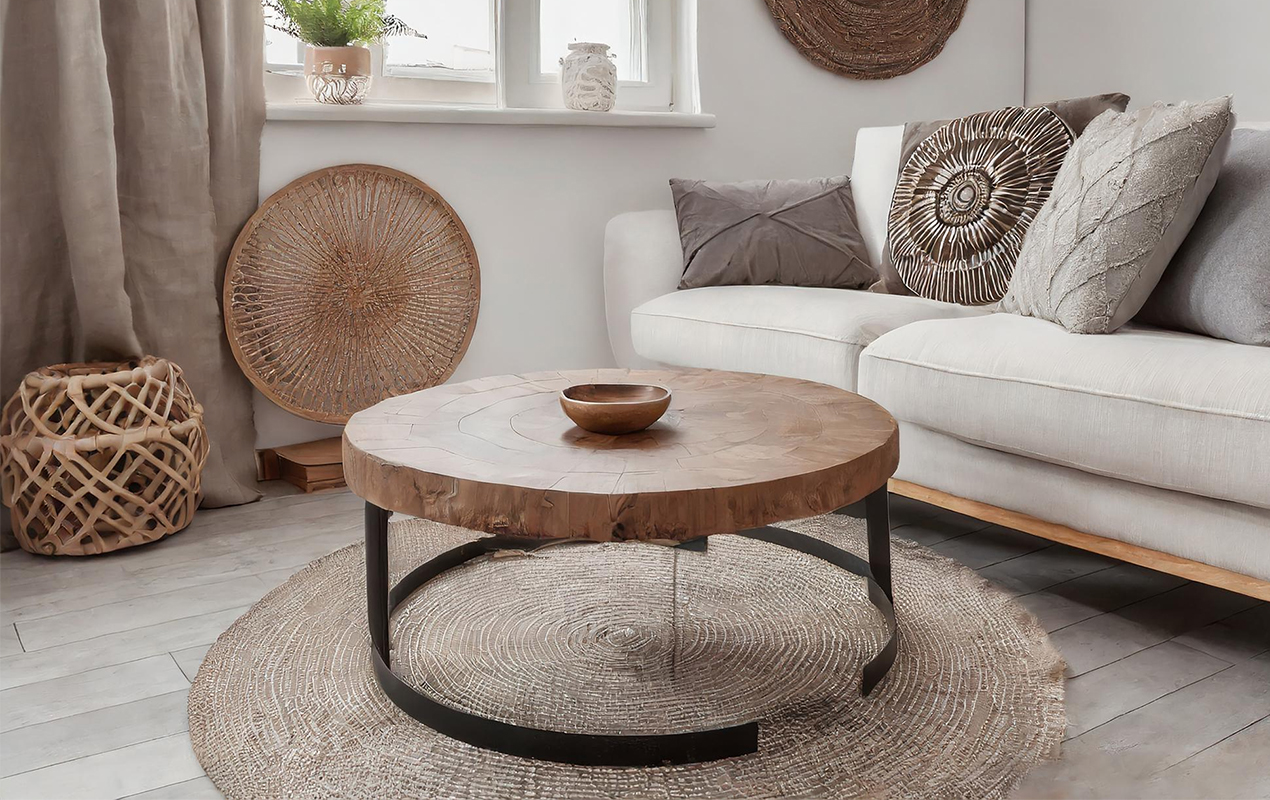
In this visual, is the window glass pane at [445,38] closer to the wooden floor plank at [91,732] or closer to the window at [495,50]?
the window at [495,50]

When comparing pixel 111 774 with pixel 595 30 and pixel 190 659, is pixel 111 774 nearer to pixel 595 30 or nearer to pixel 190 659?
pixel 190 659

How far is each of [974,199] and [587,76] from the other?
1207mm

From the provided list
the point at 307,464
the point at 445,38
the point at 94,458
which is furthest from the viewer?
the point at 445,38

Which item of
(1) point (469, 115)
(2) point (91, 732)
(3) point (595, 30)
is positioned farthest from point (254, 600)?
(3) point (595, 30)

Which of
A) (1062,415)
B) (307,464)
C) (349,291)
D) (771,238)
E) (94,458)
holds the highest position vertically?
(771,238)

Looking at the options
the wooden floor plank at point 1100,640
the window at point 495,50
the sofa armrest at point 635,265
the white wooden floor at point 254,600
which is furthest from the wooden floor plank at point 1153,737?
the window at point 495,50

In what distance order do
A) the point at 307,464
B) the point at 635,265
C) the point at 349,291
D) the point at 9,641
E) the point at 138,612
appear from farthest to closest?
the point at 635,265 < the point at 349,291 < the point at 307,464 < the point at 138,612 < the point at 9,641

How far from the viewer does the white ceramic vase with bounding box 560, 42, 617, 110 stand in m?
3.07

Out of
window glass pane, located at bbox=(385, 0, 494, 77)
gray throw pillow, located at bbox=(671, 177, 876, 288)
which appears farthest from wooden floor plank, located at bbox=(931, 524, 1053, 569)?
window glass pane, located at bbox=(385, 0, 494, 77)

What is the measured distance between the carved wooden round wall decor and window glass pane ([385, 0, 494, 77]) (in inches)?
40.0

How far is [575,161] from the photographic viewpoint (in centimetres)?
315

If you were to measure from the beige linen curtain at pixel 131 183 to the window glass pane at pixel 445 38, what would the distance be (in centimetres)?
49

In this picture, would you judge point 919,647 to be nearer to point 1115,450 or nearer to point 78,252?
point 1115,450

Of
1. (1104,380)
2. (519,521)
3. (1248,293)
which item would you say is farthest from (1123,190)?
(519,521)
